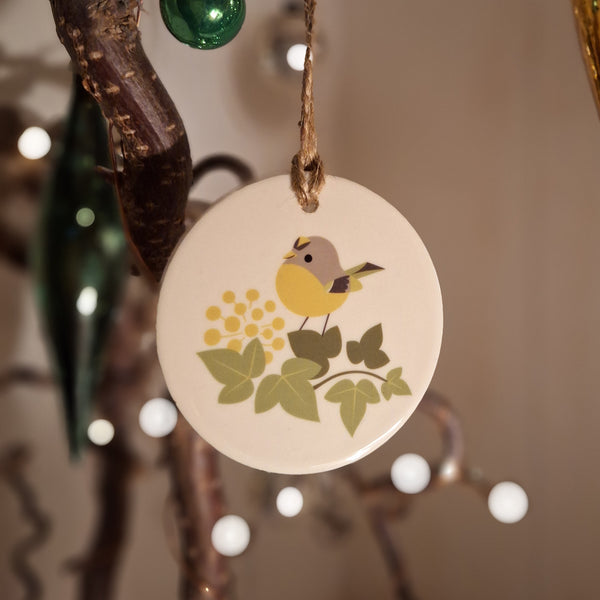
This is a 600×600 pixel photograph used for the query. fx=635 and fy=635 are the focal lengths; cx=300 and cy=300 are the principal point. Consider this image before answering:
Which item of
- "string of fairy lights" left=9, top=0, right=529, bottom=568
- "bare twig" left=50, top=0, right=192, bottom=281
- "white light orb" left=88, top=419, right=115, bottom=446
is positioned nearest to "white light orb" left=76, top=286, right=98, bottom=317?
"string of fairy lights" left=9, top=0, right=529, bottom=568

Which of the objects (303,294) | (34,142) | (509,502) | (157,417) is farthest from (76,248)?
(509,502)

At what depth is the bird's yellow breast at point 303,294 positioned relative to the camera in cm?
45

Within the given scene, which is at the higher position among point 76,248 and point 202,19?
point 202,19

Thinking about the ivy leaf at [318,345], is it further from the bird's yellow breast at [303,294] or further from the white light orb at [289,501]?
the white light orb at [289,501]

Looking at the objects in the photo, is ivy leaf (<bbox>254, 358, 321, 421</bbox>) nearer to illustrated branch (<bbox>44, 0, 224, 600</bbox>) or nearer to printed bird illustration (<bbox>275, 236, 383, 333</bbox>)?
printed bird illustration (<bbox>275, 236, 383, 333</bbox>)

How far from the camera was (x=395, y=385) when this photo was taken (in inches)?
17.9

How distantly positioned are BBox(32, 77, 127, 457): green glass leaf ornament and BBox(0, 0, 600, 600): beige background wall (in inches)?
5.3

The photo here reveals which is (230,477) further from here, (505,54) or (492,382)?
(505,54)

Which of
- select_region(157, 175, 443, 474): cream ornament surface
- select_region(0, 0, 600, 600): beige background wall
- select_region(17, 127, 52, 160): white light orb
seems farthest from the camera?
select_region(0, 0, 600, 600): beige background wall

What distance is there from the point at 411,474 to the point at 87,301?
480 mm

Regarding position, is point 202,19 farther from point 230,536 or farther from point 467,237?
point 467,237

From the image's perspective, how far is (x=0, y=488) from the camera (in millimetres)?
791

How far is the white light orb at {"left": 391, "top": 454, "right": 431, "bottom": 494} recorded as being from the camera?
829mm

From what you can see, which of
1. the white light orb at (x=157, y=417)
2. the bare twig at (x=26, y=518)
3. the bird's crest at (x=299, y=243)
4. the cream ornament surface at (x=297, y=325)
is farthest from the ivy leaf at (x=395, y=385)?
the bare twig at (x=26, y=518)
